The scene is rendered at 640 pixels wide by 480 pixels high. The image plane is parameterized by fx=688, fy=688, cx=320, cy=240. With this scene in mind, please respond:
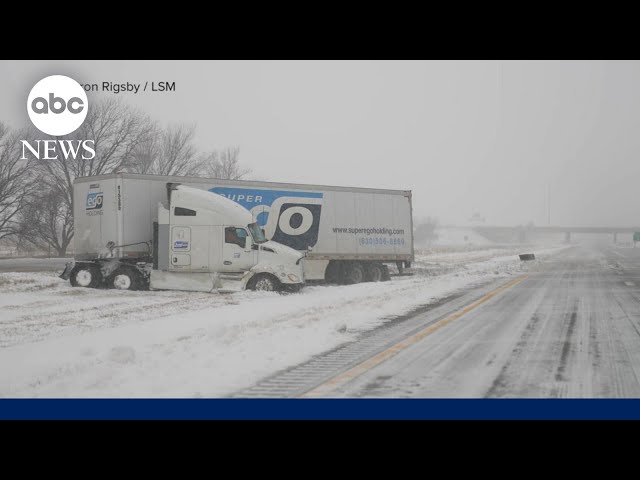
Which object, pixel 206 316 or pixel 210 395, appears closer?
pixel 210 395

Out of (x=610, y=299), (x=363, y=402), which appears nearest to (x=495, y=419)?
(x=363, y=402)

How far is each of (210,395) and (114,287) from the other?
11086mm

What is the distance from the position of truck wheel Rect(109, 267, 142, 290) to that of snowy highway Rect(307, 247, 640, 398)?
25.3ft

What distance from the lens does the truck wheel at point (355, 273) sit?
71.2ft

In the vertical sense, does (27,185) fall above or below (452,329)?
above

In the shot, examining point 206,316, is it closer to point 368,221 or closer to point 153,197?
point 153,197

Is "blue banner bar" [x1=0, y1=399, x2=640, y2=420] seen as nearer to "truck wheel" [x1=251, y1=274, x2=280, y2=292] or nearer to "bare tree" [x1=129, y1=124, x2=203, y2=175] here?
"bare tree" [x1=129, y1=124, x2=203, y2=175]

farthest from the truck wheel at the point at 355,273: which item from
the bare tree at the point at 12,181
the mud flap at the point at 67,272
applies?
the bare tree at the point at 12,181

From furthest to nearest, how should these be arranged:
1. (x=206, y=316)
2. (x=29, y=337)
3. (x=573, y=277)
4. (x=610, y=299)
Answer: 1. (x=573, y=277)
2. (x=610, y=299)
3. (x=206, y=316)
4. (x=29, y=337)

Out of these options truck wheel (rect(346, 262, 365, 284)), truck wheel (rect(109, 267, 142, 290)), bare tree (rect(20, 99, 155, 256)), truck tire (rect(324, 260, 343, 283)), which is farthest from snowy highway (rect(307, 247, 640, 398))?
truck wheel (rect(109, 267, 142, 290))

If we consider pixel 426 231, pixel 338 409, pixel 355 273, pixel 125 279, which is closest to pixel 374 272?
pixel 355 273

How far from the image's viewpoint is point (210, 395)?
709cm

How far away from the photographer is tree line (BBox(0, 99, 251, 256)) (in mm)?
9227

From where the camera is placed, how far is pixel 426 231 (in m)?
18.2
